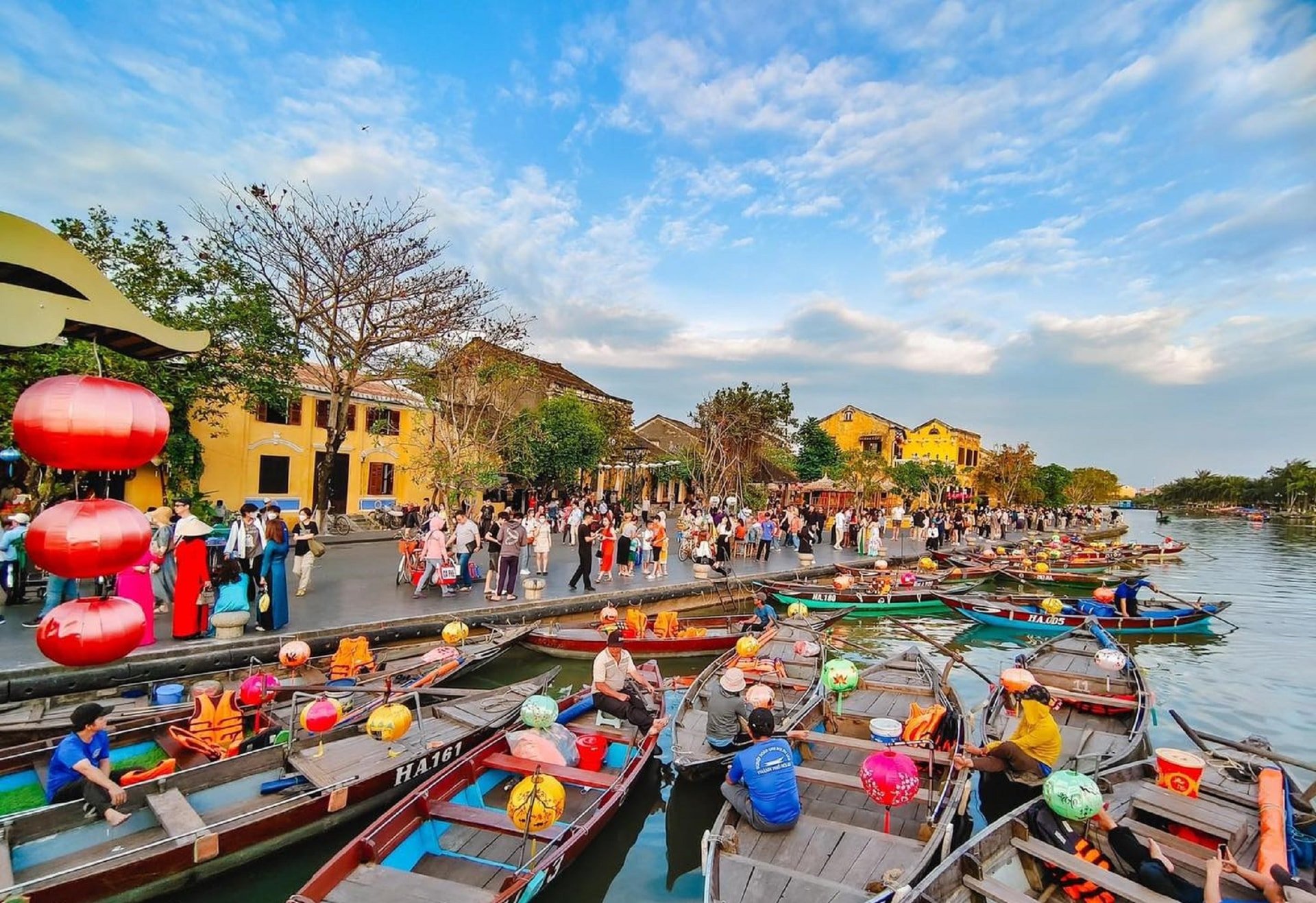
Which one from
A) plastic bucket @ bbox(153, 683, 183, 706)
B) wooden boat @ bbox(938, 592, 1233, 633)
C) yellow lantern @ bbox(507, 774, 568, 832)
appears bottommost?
wooden boat @ bbox(938, 592, 1233, 633)

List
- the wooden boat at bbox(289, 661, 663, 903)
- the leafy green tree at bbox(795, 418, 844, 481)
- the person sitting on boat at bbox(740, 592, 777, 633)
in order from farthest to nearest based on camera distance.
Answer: the leafy green tree at bbox(795, 418, 844, 481) < the person sitting on boat at bbox(740, 592, 777, 633) < the wooden boat at bbox(289, 661, 663, 903)

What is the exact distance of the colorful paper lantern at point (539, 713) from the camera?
6410 millimetres

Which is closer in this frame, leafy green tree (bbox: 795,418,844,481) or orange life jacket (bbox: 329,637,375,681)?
orange life jacket (bbox: 329,637,375,681)

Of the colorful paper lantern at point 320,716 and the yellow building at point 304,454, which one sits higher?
the yellow building at point 304,454

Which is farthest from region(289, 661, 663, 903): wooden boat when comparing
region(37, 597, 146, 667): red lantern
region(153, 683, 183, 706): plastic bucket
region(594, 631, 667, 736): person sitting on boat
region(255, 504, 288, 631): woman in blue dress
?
region(255, 504, 288, 631): woman in blue dress

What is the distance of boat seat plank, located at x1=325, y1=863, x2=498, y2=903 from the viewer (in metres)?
4.52

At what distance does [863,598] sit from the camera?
17.9 metres

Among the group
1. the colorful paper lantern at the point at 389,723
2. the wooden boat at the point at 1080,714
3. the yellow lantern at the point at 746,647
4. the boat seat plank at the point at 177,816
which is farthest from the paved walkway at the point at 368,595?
the wooden boat at the point at 1080,714

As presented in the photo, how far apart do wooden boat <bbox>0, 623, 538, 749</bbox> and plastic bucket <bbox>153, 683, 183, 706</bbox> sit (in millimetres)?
82

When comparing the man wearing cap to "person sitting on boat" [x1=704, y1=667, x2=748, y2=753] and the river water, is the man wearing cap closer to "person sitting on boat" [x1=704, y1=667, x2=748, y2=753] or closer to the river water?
the river water

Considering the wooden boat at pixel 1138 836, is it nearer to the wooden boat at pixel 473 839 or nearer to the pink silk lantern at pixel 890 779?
the pink silk lantern at pixel 890 779

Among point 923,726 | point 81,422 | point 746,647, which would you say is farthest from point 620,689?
point 81,422

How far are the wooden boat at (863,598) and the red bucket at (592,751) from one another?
36.1ft

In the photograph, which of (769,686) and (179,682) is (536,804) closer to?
(769,686)
